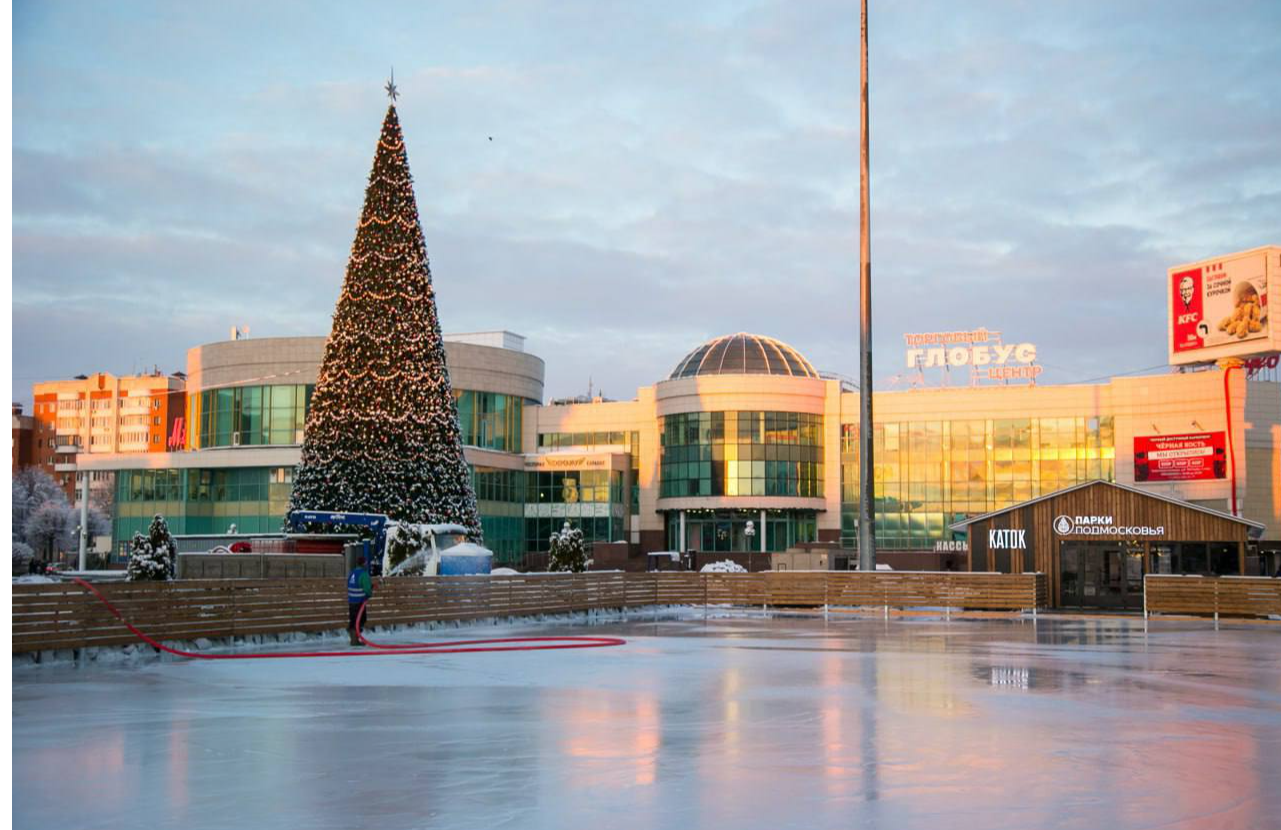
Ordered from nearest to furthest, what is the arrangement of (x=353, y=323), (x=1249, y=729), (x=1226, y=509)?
1. (x=1249, y=729)
2. (x=353, y=323)
3. (x=1226, y=509)

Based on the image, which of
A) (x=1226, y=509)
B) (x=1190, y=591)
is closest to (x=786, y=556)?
(x=1190, y=591)

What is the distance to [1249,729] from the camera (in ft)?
46.2

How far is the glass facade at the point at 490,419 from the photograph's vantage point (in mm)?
80688

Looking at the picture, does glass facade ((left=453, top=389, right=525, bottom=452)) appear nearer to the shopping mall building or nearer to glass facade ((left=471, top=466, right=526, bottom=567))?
the shopping mall building

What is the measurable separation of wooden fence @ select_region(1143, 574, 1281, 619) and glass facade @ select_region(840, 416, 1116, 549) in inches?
1534

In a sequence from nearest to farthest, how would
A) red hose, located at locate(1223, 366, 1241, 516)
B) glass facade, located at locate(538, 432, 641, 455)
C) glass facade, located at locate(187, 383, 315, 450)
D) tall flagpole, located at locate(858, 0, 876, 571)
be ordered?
tall flagpole, located at locate(858, 0, 876, 571)
red hose, located at locate(1223, 366, 1241, 516)
glass facade, located at locate(187, 383, 315, 450)
glass facade, located at locate(538, 432, 641, 455)

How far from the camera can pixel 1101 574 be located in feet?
147

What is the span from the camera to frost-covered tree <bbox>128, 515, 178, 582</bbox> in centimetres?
3169

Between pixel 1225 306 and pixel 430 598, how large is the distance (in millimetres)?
59622

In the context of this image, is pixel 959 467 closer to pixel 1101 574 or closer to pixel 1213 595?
pixel 1101 574

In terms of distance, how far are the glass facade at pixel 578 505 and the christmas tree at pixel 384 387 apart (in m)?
43.5

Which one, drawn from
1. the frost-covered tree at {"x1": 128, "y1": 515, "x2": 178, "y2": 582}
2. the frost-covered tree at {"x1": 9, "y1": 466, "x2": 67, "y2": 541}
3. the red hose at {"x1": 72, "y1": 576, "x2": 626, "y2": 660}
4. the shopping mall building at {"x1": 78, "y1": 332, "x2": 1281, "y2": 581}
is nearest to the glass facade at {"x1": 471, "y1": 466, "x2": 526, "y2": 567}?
the shopping mall building at {"x1": 78, "y1": 332, "x2": 1281, "y2": 581}

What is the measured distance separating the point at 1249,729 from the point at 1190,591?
90.5ft

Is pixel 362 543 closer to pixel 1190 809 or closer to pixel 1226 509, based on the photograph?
pixel 1190 809
